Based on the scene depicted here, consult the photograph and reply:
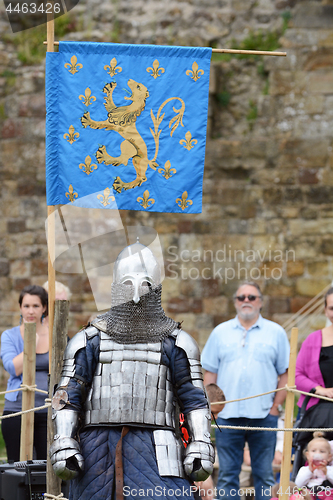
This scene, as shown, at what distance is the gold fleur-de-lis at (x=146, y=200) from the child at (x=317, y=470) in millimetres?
1765

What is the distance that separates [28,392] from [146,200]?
141 cm

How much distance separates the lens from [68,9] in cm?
810

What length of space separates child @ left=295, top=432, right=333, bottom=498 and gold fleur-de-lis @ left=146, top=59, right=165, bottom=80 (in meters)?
2.41

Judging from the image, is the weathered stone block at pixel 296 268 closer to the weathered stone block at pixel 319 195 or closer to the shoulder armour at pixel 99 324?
the weathered stone block at pixel 319 195

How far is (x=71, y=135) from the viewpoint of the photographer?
3965mm

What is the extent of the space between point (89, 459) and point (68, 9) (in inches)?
247

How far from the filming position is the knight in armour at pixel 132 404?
3.15 metres

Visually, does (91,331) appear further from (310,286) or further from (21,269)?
(21,269)

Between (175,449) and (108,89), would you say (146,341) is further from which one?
(108,89)

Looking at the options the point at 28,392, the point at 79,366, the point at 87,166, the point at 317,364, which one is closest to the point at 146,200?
the point at 87,166

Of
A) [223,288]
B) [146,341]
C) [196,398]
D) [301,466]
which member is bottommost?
[301,466]

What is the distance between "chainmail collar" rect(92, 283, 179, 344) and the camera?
10.9 ft

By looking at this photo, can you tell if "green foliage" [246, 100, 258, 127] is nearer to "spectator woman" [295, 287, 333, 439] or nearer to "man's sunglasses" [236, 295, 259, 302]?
"man's sunglasses" [236, 295, 259, 302]

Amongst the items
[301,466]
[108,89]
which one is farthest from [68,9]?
[301,466]
